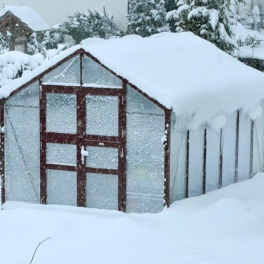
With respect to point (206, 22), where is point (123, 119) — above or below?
below

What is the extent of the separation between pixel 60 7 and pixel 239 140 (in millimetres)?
20096

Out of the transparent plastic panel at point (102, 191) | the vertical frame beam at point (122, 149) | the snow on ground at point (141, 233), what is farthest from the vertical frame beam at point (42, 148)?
the vertical frame beam at point (122, 149)

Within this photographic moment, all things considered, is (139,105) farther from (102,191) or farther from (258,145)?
(258,145)

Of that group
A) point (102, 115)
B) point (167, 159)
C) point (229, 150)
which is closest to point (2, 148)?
point (102, 115)

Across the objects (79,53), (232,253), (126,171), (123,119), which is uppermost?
(79,53)

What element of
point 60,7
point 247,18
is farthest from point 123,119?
point 60,7

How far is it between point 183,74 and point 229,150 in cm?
186

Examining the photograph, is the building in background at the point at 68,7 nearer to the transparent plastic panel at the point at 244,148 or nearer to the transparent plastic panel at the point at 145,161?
the transparent plastic panel at the point at 244,148

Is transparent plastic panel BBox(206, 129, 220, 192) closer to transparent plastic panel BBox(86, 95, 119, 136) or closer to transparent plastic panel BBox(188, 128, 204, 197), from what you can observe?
transparent plastic panel BBox(188, 128, 204, 197)

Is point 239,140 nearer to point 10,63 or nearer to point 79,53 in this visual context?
point 79,53

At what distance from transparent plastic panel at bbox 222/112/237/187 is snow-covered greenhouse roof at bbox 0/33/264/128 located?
32 centimetres

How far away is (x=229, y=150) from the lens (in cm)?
1452

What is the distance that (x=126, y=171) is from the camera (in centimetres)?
1277

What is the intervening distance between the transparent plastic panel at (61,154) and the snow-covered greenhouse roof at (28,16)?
54.2 ft
